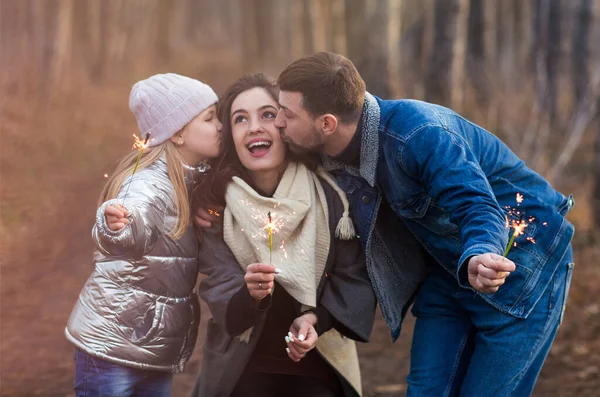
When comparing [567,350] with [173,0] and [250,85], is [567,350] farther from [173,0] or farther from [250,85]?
[173,0]

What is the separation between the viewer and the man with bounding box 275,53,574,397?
2461mm

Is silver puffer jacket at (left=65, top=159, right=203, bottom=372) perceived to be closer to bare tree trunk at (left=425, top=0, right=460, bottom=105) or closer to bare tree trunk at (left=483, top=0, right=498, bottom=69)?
bare tree trunk at (left=425, top=0, right=460, bottom=105)

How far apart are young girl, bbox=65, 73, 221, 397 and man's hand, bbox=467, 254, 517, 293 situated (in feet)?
3.42

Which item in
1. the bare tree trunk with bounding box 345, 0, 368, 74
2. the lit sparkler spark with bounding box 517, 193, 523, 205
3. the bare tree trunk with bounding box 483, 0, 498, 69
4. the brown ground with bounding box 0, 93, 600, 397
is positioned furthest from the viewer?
the bare tree trunk with bounding box 345, 0, 368, 74

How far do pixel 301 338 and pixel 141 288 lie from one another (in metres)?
0.59

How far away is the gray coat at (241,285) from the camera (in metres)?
2.59

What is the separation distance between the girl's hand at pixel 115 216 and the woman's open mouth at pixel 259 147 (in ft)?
1.61

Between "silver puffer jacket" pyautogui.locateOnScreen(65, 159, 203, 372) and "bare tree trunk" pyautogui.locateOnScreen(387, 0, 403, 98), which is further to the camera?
"bare tree trunk" pyautogui.locateOnScreen(387, 0, 403, 98)

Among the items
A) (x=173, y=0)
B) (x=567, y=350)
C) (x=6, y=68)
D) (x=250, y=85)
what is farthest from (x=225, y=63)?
(x=250, y=85)

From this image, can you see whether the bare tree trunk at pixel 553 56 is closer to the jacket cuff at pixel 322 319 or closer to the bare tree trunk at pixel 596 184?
the bare tree trunk at pixel 596 184

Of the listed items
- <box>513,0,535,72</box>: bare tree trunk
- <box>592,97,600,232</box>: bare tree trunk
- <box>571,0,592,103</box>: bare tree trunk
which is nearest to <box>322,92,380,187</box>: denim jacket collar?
<box>592,97,600,232</box>: bare tree trunk

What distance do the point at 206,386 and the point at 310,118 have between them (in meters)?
1.00

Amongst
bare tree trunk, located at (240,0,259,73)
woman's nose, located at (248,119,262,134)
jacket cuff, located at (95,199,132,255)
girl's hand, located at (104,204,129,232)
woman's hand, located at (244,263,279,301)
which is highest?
woman's nose, located at (248,119,262,134)

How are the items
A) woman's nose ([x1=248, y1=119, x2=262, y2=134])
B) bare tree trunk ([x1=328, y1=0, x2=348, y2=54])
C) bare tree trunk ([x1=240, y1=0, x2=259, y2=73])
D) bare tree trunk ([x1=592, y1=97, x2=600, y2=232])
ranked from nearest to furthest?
1. woman's nose ([x1=248, y1=119, x2=262, y2=134])
2. bare tree trunk ([x1=592, y1=97, x2=600, y2=232])
3. bare tree trunk ([x1=328, y1=0, x2=348, y2=54])
4. bare tree trunk ([x1=240, y1=0, x2=259, y2=73])
